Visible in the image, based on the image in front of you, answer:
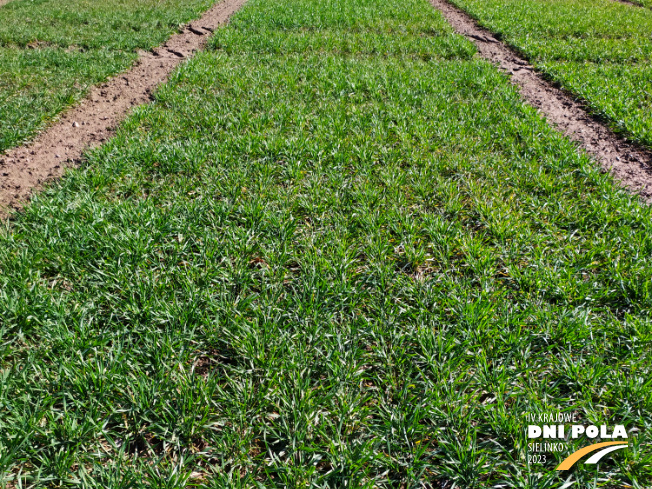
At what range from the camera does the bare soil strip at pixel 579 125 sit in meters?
4.20

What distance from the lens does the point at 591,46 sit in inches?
324

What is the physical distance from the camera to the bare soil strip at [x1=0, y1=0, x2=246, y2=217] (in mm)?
3973

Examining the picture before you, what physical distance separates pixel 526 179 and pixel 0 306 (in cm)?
459

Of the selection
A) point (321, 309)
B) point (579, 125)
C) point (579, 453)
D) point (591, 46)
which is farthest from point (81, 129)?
point (591, 46)

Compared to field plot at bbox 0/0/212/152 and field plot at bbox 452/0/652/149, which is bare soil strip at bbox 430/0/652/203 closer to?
field plot at bbox 452/0/652/149

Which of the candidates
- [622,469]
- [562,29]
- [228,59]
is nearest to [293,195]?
[622,469]

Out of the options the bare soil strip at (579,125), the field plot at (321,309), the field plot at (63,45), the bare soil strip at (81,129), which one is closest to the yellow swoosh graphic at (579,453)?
the field plot at (321,309)

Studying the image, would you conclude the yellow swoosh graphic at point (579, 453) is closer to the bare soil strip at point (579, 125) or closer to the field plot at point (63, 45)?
the bare soil strip at point (579, 125)

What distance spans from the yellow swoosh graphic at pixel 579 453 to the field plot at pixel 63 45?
19.8ft

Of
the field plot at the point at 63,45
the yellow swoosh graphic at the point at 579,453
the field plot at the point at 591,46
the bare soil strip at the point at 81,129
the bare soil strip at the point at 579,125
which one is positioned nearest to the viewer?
the yellow swoosh graphic at the point at 579,453

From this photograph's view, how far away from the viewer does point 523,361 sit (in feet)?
7.06

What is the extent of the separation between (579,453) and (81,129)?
6.20 meters

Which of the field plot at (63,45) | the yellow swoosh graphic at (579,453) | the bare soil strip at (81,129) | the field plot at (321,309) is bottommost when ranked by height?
the yellow swoosh graphic at (579,453)

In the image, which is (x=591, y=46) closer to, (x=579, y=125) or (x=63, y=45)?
(x=579, y=125)
